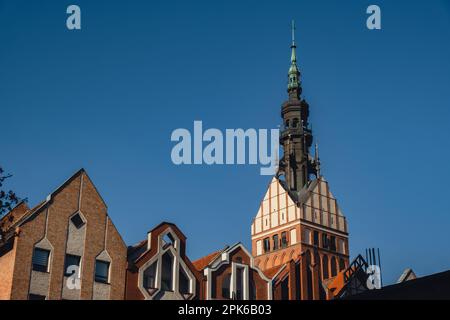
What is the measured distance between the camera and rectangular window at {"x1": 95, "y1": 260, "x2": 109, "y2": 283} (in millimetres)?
40719

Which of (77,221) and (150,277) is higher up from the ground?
(77,221)

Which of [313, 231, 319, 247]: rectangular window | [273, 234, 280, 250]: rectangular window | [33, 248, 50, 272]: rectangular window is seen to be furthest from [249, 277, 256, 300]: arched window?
[273, 234, 280, 250]: rectangular window

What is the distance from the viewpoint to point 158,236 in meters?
44.4

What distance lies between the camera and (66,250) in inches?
1559

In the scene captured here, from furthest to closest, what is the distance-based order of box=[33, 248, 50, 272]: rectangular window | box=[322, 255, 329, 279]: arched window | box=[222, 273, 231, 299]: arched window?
box=[322, 255, 329, 279]: arched window
box=[222, 273, 231, 299]: arched window
box=[33, 248, 50, 272]: rectangular window

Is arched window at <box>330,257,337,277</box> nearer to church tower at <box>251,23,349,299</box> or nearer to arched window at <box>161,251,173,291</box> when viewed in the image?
church tower at <box>251,23,349,299</box>

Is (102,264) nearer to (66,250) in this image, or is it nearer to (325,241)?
(66,250)

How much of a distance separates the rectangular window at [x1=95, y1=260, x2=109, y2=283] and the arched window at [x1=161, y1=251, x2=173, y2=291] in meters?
4.26

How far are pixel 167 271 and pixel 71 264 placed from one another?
7220 mm

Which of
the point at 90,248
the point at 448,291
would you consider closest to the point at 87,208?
the point at 90,248

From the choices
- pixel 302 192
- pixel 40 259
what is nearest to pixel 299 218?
pixel 302 192

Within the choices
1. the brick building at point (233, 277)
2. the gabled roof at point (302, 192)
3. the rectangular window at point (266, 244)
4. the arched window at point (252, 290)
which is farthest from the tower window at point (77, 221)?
the rectangular window at point (266, 244)

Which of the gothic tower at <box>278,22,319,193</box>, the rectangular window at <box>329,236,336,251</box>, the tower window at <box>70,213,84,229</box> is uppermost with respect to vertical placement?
the gothic tower at <box>278,22,319,193</box>

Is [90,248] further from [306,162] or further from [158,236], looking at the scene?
[306,162]
